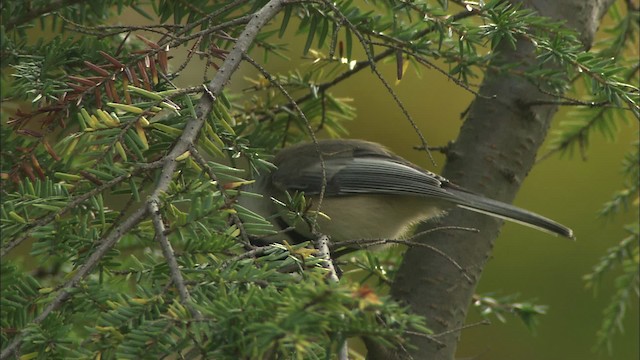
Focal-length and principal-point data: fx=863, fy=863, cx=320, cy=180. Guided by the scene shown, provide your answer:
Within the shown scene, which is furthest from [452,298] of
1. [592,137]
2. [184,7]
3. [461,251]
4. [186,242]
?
[592,137]

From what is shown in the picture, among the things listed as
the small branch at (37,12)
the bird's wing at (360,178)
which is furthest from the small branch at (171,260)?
the bird's wing at (360,178)

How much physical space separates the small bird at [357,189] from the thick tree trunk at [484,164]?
11cm

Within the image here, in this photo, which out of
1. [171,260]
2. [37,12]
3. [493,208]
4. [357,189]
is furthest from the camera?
[357,189]

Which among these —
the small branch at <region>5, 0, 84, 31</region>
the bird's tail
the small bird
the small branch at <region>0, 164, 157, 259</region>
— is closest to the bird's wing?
the small bird

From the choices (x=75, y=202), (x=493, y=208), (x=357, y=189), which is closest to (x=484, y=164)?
(x=493, y=208)

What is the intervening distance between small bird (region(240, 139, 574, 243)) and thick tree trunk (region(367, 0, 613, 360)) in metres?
0.11

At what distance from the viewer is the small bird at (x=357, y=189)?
161cm

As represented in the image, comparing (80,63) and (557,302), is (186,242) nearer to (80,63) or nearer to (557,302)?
(80,63)

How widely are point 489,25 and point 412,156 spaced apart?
1135mm

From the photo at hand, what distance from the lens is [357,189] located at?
1.68 m

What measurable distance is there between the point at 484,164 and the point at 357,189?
0.31m

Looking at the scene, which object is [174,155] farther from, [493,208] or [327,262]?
[493,208]

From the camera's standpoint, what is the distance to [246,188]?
5.06 ft

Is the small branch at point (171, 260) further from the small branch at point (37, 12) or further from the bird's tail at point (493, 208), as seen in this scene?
the bird's tail at point (493, 208)
